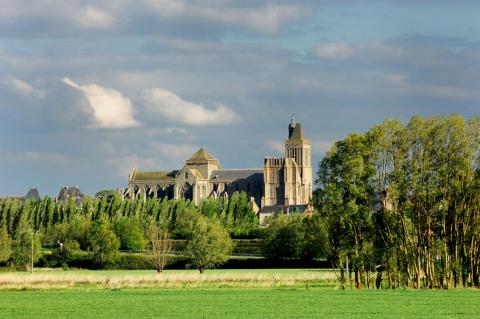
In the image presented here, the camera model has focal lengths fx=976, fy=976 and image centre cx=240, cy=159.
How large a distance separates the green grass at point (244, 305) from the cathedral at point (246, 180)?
131 m

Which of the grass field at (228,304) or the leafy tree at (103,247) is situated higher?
the leafy tree at (103,247)

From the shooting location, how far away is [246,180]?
181 m

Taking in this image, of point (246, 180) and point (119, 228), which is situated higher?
point (246, 180)

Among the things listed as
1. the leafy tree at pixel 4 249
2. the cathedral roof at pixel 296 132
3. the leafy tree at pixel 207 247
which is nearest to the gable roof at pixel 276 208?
the cathedral roof at pixel 296 132

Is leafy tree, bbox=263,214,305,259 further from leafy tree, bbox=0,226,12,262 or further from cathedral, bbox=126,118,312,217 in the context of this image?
cathedral, bbox=126,118,312,217

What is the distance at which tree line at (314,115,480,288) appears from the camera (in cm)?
4134

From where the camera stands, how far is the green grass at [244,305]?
82.7 ft

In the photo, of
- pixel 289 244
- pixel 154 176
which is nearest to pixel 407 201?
Answer: pixel 289 244

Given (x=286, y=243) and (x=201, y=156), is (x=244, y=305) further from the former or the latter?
(x=201, y=156)

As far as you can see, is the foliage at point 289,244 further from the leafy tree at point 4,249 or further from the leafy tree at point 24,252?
the leafy tree at point 4,249

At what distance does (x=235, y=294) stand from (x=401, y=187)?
10.2 meters

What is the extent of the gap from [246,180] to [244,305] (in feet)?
501

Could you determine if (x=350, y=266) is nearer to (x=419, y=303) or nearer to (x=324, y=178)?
(x=324, y=178)

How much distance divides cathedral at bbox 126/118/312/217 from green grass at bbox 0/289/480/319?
131m
